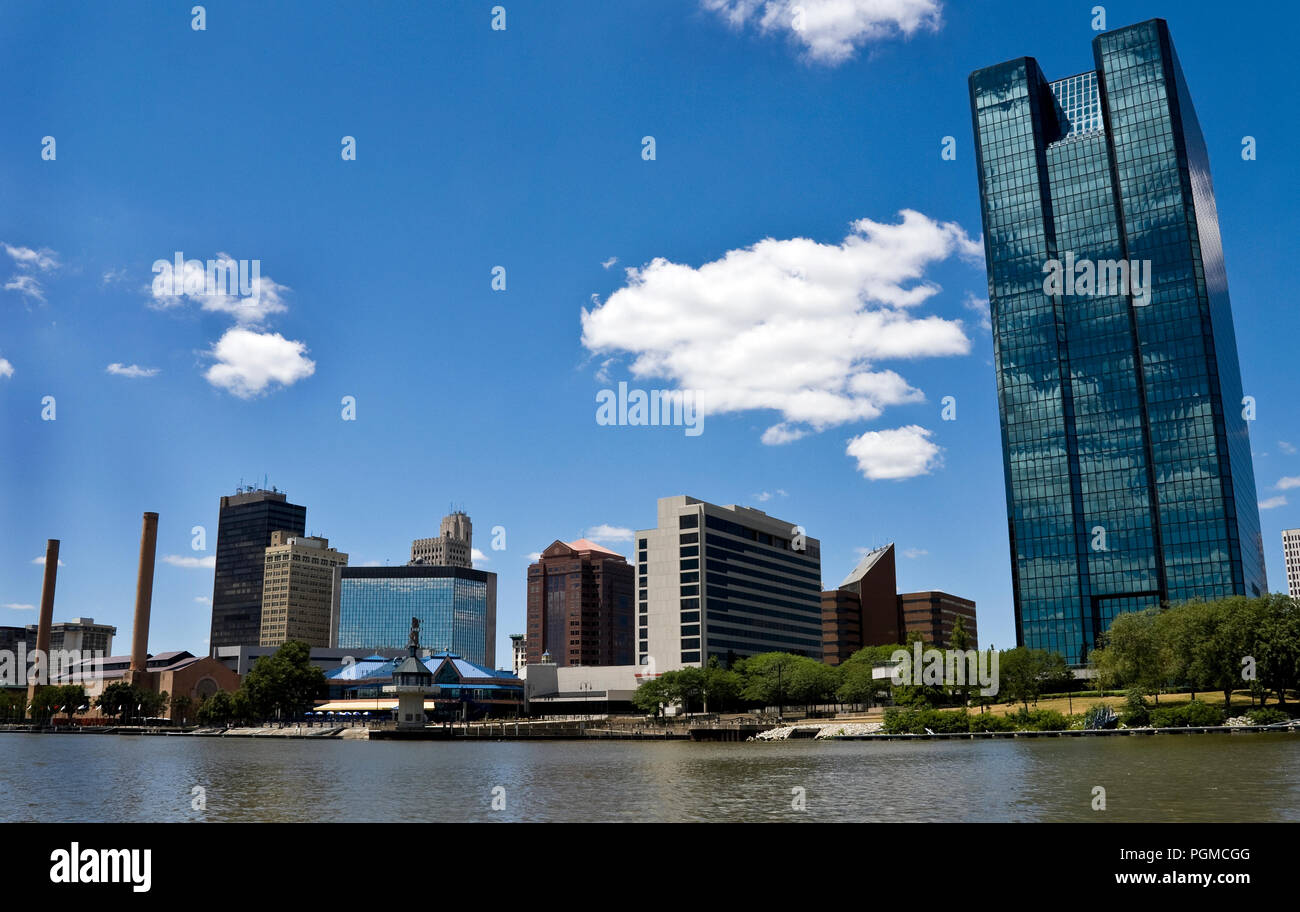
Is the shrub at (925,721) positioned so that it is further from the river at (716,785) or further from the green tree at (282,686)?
the green tree at (282,686)

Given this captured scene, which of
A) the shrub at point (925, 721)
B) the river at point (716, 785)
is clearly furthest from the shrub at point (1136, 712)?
the shrub at point (925, 721)

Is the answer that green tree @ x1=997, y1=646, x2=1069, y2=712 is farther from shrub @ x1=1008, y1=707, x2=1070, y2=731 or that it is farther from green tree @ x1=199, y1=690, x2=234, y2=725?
green tree @ x1=199, y1=690, x2=234, y2=725

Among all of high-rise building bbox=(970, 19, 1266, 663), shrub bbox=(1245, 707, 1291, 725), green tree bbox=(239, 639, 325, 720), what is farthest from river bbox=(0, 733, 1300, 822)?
green tree bbox=(239, 639, 325, 720)

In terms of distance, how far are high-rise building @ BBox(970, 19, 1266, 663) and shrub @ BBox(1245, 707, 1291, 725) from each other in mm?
73402

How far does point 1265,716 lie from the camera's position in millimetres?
94562

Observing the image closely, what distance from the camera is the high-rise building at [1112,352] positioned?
171 m

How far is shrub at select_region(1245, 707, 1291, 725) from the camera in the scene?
93875 mm

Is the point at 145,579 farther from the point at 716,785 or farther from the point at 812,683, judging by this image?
the point at 716,785

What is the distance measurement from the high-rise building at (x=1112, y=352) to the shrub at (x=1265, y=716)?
73402 mm

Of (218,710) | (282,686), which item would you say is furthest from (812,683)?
(218,710)

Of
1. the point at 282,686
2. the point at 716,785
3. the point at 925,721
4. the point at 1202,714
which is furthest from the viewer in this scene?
the point at 282,686

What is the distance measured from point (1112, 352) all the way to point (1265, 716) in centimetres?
9833

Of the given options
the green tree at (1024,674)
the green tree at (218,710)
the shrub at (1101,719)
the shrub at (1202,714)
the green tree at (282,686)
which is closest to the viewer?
the shrub at (1202,714)

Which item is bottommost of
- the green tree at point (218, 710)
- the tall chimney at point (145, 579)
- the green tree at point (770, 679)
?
the green tree at point (218, 710)
